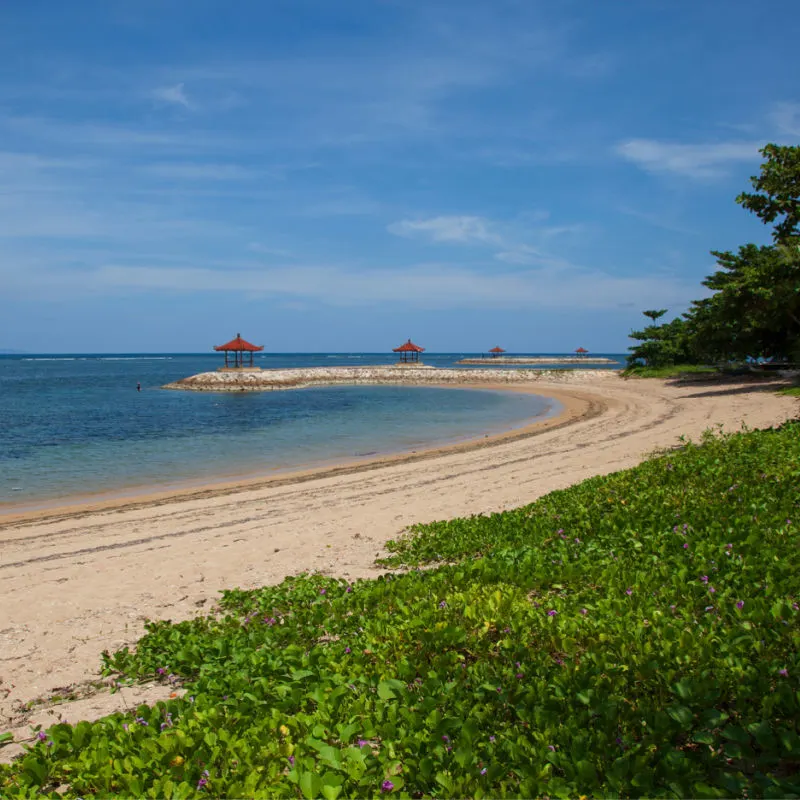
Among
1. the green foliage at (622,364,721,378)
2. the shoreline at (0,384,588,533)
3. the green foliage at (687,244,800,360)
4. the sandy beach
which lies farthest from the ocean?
the green foliage at (622,364,721,378)

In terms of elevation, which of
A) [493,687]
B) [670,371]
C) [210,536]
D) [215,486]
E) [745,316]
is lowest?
[215,486]

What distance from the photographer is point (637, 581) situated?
5.09 metres

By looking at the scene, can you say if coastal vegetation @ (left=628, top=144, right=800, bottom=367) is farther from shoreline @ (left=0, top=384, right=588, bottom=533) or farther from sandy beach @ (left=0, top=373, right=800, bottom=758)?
shoreline @ (left=0, top=384, right=588, bottom=533)

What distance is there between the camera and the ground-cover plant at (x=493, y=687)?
2.88m

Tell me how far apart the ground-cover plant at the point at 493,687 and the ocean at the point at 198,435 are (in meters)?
12.5

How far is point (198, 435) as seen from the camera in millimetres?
26672

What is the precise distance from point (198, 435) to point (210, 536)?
17.2 metres

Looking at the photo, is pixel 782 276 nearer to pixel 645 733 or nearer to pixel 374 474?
pixel 374 474

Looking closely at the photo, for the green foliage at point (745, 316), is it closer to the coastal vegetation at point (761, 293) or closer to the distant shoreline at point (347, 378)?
the coastal vegetation at point (761, 293)

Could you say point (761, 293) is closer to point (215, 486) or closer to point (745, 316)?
point (745, 316)

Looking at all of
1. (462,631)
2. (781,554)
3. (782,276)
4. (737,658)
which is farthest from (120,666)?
(782,276)

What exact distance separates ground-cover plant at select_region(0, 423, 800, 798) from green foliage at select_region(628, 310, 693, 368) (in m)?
47.9

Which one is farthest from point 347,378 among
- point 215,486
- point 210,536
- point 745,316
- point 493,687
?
point 493,687

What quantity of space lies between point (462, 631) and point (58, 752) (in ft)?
8.47
